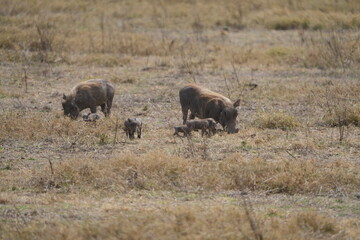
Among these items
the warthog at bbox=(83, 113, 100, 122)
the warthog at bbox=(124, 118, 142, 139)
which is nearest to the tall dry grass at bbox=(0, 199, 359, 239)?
the warthog at bbox=(124, 118, 142, 139)

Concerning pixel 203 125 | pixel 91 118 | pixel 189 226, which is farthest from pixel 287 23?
pixel 189 226

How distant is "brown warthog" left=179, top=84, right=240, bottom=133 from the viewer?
1163 cm

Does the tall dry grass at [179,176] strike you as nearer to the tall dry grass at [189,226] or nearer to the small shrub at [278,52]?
the tall dry grass at [189,226]

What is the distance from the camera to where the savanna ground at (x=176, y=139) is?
23.5 ft

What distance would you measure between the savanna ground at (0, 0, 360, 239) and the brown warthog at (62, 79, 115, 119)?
48 cm

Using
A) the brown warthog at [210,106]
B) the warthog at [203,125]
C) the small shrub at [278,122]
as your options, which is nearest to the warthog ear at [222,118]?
the brown warthog at [210,106]

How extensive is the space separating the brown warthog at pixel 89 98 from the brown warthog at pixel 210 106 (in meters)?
1.67

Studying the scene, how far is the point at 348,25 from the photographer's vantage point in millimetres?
22219

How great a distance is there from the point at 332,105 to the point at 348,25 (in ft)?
31.2

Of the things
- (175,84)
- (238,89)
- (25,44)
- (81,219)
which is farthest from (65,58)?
(81,219)

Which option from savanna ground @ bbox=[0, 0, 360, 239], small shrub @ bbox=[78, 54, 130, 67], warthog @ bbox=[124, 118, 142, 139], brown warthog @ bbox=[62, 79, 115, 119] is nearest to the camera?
savanna ground @ bbox=[0, 0, 360, 239]

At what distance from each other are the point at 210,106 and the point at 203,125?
0.73 m

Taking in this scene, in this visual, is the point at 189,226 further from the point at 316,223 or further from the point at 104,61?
the point at 104,61

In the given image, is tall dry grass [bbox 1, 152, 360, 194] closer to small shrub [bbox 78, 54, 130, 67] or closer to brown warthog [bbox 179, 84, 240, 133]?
brown warthog [bbox 179, 84, 240, 133]
